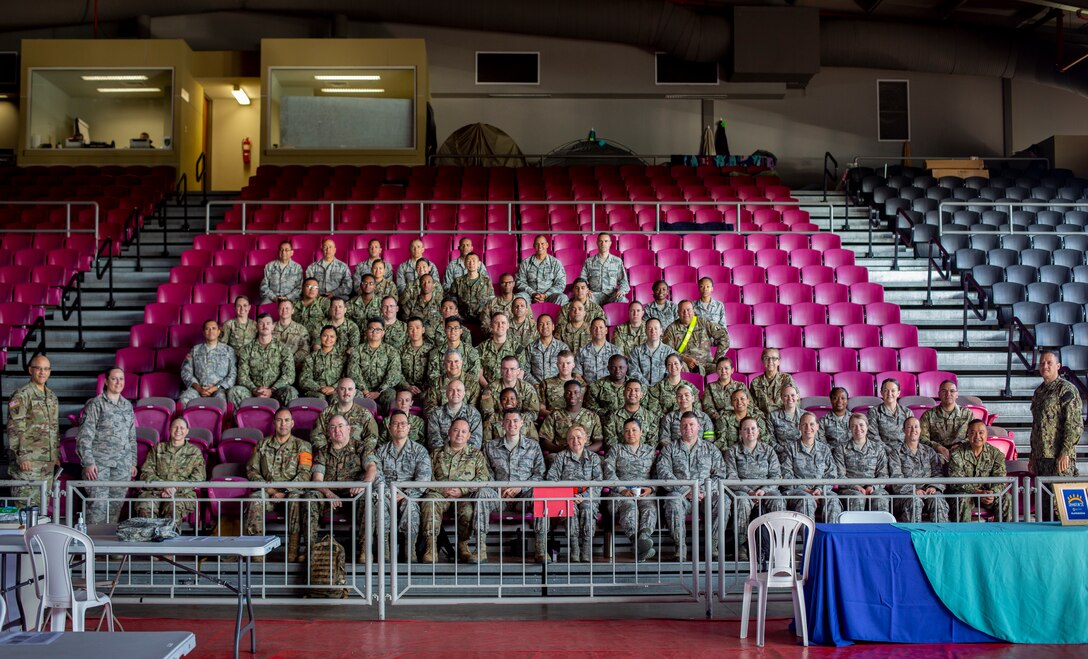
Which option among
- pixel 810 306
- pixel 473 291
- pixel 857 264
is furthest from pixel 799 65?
pixel 473 291

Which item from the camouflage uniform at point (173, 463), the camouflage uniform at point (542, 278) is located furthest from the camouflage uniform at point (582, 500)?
the camouflage uniform at point (542, 278)

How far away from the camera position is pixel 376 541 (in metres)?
8.24

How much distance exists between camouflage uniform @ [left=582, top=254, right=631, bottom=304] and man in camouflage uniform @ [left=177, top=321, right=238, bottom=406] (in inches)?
162

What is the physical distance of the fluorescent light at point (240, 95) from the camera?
67.8 ft

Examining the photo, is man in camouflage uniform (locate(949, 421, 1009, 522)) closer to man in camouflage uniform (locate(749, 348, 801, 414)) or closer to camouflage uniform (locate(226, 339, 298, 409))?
man in camouflage uniform (locate(749, 348, 801, 414))

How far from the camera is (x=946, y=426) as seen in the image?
9664 mm

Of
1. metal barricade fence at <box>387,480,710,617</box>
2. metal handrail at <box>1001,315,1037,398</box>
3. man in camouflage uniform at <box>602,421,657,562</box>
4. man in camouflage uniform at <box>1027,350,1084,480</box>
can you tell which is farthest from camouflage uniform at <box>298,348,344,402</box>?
metal handrail at <box>1001,315,1037,398</box>

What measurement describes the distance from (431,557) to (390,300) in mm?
3492

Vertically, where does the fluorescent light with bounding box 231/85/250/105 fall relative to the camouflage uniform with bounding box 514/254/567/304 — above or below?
above

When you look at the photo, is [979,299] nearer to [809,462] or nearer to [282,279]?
[809,462]

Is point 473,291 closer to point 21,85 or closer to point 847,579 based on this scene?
point 847,579

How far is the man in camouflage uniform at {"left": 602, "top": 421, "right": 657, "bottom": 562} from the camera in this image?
27.8ft

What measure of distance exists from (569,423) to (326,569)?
271 cm

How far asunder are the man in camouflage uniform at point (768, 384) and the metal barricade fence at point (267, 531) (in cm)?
384
